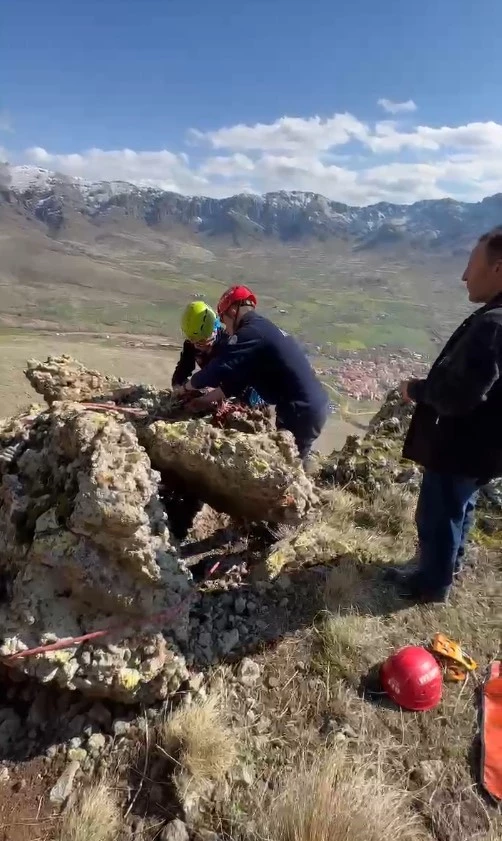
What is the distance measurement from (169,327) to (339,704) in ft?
282

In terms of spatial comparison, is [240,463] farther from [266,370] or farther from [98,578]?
[266,370]

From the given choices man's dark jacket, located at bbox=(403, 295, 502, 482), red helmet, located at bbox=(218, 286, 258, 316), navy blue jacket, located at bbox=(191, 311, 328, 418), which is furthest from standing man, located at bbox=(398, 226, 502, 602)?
red helmet, located at bbox=(218, 286, 258, 316)

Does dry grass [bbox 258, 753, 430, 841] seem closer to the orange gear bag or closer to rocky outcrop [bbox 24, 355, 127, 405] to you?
the orange gear bag

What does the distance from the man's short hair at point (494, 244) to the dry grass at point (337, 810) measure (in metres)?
2.72

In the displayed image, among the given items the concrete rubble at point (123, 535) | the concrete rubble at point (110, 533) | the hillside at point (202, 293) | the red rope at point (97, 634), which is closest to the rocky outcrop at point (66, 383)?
the concrete rubble at point (123, 535)

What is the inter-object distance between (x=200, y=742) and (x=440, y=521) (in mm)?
1920

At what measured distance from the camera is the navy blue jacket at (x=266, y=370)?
4.30 meters

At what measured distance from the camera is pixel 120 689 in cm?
301

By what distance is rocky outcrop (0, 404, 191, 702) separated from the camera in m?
3.00

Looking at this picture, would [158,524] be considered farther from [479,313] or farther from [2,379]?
[2,379]

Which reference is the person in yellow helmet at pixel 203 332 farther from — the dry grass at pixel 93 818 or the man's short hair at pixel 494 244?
the dry grass at pixel 93 818

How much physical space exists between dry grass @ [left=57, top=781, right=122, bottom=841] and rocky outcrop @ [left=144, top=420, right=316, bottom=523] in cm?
179

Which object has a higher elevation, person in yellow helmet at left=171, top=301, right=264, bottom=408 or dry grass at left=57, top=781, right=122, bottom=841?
person in yellow helmet at left=171, top=301, right=264, bottom=408

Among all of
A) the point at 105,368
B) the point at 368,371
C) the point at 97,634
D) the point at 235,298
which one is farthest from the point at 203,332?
the point at 368,371
